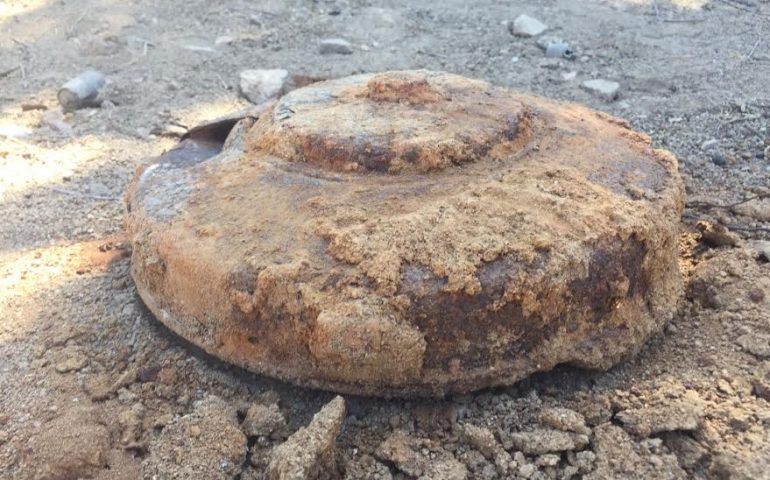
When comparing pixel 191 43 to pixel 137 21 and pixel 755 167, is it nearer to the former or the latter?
pixel 137 21

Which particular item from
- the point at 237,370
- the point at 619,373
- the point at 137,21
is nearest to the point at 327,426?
the point at 237,370

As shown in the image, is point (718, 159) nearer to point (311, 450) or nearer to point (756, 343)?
point (756, 343)

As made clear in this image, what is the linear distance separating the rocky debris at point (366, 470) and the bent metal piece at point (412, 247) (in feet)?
0.54

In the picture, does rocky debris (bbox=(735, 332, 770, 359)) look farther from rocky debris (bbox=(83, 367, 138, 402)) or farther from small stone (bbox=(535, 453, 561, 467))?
rocky debris (bbox=(83, 367, 138, 402))

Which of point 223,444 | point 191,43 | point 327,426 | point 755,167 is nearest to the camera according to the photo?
point 327,426

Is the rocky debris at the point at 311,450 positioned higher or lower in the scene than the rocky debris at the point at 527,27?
higher

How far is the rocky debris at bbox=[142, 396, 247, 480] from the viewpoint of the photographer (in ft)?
5.49

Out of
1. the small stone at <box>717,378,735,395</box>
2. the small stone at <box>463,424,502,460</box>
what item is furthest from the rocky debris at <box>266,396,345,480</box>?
the small stone at <box>717,378,735,395</box>

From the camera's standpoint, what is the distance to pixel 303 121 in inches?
87.5

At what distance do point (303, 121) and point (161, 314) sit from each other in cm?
74

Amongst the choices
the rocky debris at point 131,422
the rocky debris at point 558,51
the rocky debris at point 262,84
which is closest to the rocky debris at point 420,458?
the rocky debris at point 131,422

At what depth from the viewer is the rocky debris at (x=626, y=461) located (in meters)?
1.60

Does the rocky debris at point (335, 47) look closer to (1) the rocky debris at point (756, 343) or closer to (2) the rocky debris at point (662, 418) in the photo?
(1) the rocky debris at point (756, 343)

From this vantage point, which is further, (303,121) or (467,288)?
(303,121)
